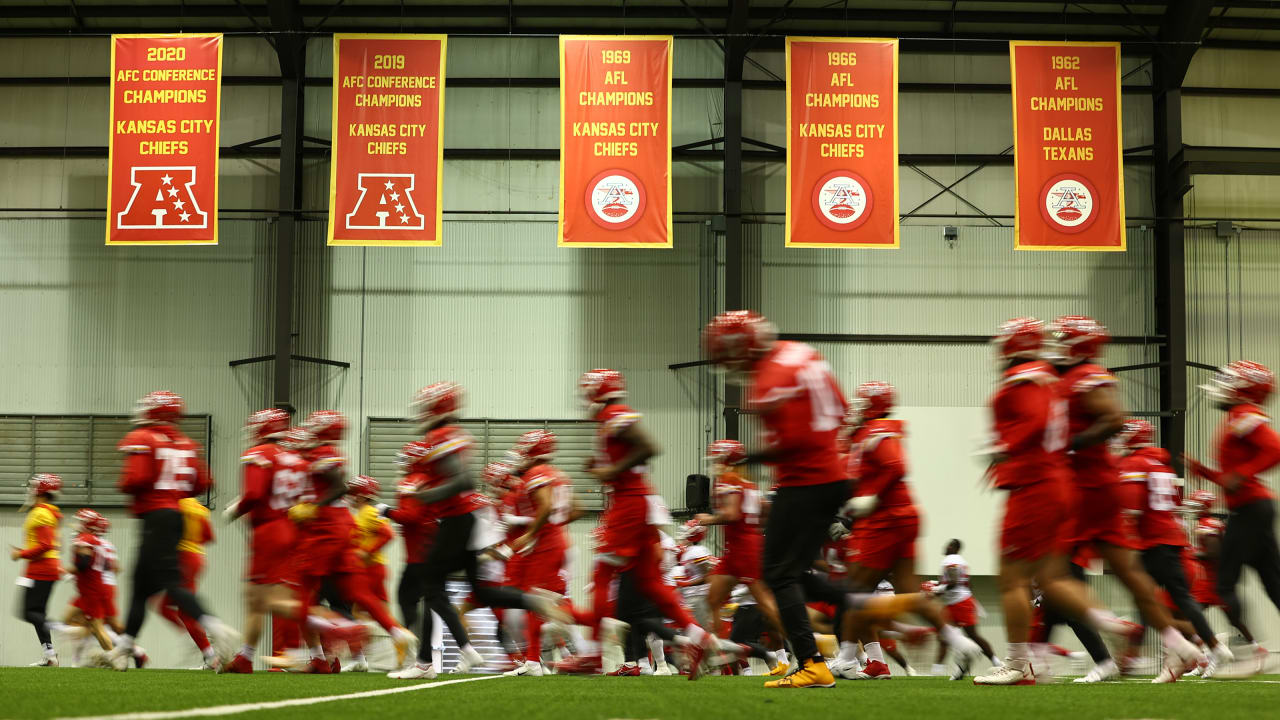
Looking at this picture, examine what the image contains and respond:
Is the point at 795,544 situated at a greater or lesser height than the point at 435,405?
lesser

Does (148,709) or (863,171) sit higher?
(863,171)

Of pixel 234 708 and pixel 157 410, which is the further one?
pixel 157 410

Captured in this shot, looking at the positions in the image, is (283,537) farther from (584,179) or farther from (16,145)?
(16,145)

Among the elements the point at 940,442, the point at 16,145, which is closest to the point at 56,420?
the point at 16,145

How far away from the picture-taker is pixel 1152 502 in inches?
368

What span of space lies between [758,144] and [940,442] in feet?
18.9

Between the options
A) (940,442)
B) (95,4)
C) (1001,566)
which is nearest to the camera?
(1001,566)

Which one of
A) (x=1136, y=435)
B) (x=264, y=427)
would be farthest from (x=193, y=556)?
(x=1136, y=435)

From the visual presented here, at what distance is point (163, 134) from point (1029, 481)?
51.5 ft

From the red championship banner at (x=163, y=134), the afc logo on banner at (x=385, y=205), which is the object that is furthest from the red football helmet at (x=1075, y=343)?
the red championship banner at (x=163, y=134)

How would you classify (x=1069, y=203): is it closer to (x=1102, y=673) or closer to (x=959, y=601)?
(x=959, y=601)

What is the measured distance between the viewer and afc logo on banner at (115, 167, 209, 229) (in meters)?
18.6

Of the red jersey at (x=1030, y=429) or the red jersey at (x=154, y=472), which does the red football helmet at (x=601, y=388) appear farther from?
the red jersey at (x=154, y=472)

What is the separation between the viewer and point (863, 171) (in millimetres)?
18578
